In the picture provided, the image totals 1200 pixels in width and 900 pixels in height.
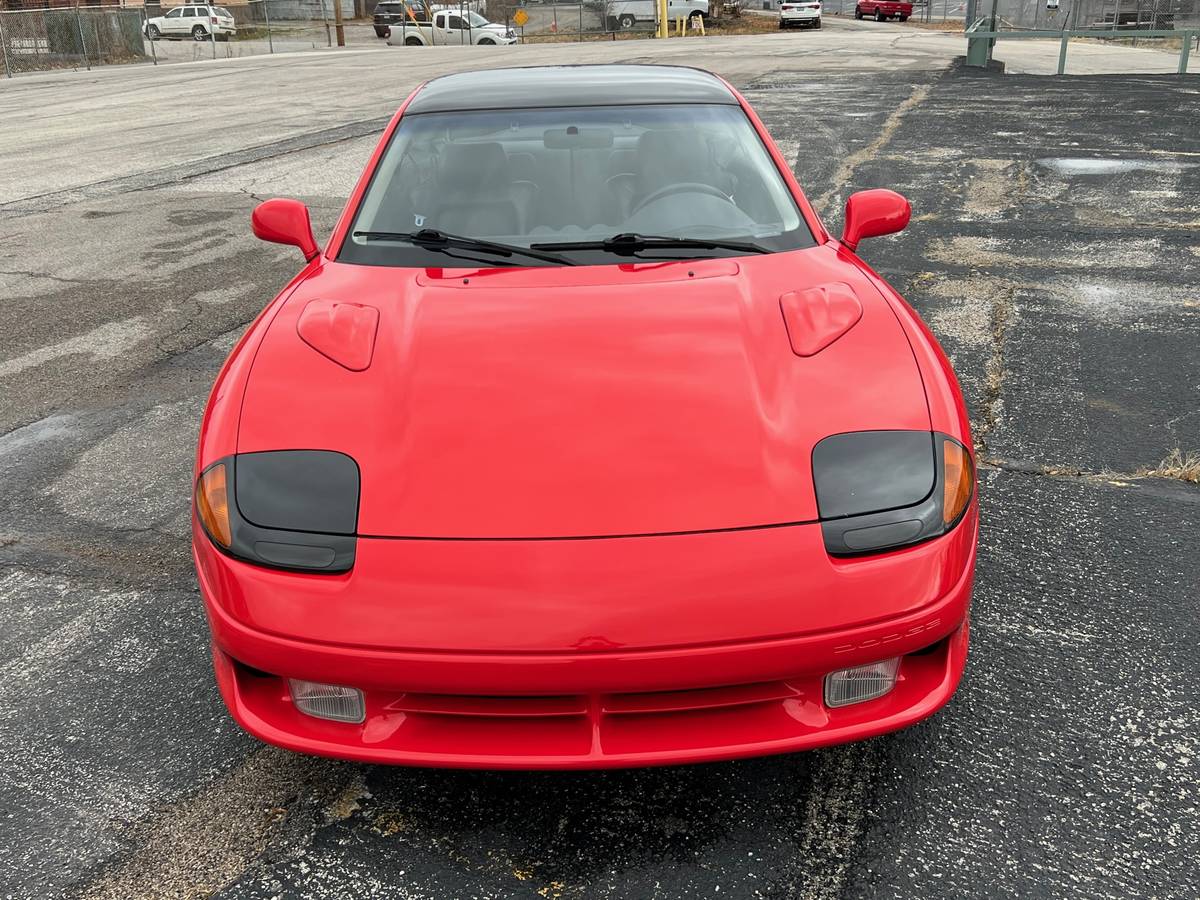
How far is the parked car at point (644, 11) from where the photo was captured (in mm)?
41219

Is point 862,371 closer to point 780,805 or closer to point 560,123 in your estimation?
point 780,805

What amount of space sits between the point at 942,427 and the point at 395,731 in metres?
1.34

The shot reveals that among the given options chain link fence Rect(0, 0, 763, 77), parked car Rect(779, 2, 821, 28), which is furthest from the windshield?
parked car Rect(779, 2, 821, 28)

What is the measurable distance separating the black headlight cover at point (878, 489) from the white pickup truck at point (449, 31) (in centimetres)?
4026

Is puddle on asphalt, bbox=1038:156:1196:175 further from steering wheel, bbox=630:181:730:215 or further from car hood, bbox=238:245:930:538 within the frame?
car hood, bbox=238:245:930:538

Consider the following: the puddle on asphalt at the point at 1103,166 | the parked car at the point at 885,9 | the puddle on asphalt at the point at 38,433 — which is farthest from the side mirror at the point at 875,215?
the parked car at the point at 885,9

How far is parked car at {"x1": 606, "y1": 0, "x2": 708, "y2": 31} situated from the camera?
135 feet

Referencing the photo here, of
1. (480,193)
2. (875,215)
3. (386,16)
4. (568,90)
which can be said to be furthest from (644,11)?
(480,193)

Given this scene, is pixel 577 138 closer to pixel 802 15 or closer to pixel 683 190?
pixel 683 190

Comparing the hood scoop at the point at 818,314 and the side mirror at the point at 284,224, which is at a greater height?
the side mirror at the point at 284,224

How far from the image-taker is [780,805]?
85.8 inches

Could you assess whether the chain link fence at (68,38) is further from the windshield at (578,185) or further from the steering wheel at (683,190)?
the steering wheel at (683,190)

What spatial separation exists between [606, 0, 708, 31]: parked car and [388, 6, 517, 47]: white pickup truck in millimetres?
4273

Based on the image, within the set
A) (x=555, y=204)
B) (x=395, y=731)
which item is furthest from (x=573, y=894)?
(x=555, y=204)
